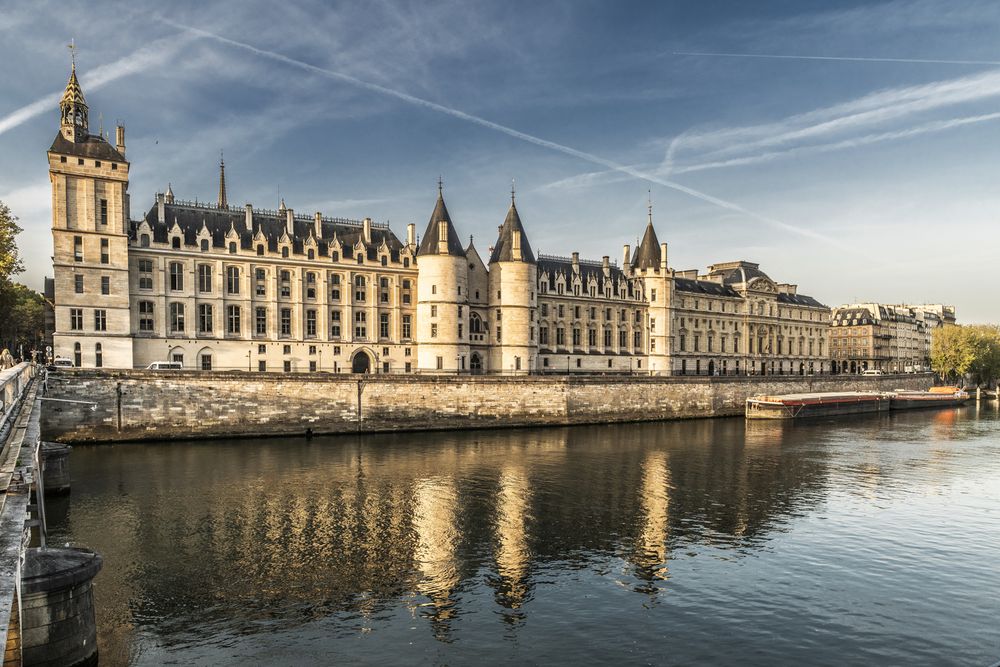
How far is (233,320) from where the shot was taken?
63500 mm

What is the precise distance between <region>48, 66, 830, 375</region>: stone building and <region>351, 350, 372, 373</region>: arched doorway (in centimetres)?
15

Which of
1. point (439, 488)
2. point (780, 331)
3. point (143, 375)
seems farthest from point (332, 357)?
point (780, 331)

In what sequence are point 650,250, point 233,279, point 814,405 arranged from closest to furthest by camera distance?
1. point 233,279
2. point 814,405
3. point 650,250

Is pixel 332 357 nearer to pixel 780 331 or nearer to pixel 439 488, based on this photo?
pixel 439 488

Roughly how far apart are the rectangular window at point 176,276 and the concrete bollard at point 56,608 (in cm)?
5218

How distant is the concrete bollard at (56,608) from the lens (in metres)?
11.8

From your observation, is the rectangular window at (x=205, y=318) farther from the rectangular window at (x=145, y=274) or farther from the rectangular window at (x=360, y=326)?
the rectangular window at (x=360, y=326)

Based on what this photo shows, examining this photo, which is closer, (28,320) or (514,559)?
(514,559)

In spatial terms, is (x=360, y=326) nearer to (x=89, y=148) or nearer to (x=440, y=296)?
(x=440, y=296)

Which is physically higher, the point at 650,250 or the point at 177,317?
the point at 650,250

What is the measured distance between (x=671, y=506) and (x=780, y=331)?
281 ft

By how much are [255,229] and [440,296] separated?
62.1 ft

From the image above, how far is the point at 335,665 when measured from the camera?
14758 millimetres

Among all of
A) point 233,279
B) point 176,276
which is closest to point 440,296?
point 233,279
